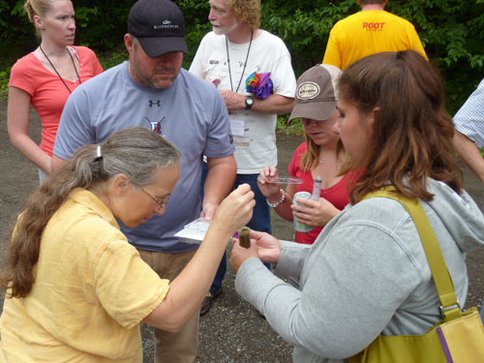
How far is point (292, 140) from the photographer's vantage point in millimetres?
8375

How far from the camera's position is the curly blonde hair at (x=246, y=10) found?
3428mm

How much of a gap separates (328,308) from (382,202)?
0.31 meters

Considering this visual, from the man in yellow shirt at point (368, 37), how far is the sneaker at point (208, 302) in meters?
2.05

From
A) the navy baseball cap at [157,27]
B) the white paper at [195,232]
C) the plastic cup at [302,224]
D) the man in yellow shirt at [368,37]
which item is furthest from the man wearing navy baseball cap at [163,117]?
the man in yellow shirt at [368,37]

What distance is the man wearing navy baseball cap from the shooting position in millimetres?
2410

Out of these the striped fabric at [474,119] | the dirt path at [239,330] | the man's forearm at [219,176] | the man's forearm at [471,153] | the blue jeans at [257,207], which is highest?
the striped fabric at [474,119]

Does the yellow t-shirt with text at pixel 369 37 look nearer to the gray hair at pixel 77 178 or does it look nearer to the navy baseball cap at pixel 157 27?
the navy baseball cap at pixel 157 27

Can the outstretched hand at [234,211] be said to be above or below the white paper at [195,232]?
above

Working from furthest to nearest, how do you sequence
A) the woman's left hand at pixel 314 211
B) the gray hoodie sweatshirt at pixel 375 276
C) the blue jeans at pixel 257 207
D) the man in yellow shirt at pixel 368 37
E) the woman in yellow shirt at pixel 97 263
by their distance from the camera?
1. the man in yellow shirt at pixel 368 37
2. the blue jeans at pixel 257 207
3. the woman's left hand at pixel 314 211
4. the woman in yellow shirt at pixel 97 263
5. the gray hoodie sweatshirt at pixel 375 276

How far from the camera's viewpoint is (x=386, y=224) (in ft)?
4.38

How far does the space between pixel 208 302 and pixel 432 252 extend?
272 cm

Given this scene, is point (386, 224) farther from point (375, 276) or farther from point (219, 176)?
point (219, 176)

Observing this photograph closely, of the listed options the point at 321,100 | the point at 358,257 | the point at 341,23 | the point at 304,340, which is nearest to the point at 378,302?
the point at 358,257

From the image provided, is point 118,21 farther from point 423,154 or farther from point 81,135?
point 423,154
